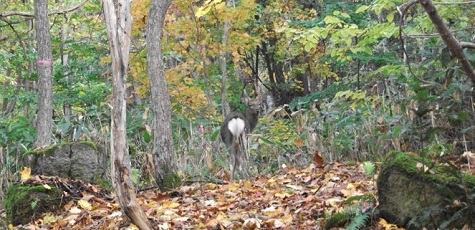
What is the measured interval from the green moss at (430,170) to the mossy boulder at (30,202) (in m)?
4.10

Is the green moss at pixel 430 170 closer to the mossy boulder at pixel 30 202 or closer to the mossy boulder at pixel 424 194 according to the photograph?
the mossy boulder at pixel 424 194

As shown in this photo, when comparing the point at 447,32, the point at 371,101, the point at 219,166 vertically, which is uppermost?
the point at 447,32

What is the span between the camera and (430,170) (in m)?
4.88

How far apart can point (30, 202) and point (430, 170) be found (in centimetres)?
460

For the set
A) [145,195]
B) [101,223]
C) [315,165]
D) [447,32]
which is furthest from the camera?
[315,165]

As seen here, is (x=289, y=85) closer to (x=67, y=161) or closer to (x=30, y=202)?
(x=67, y=161)

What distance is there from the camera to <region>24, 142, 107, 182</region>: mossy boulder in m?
8.40

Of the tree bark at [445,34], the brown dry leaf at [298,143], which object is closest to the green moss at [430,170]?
the tree bark at [445,34]

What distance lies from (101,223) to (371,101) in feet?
18.2

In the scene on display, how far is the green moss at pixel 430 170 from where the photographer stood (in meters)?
4.66

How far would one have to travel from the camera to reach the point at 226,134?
36.1 feet

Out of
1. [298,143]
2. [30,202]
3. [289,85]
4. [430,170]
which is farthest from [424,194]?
[289,85]

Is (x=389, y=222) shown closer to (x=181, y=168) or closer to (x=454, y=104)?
(x=454, y=104)

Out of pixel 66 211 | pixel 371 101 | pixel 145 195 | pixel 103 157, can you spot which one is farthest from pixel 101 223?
pixel 371 101
